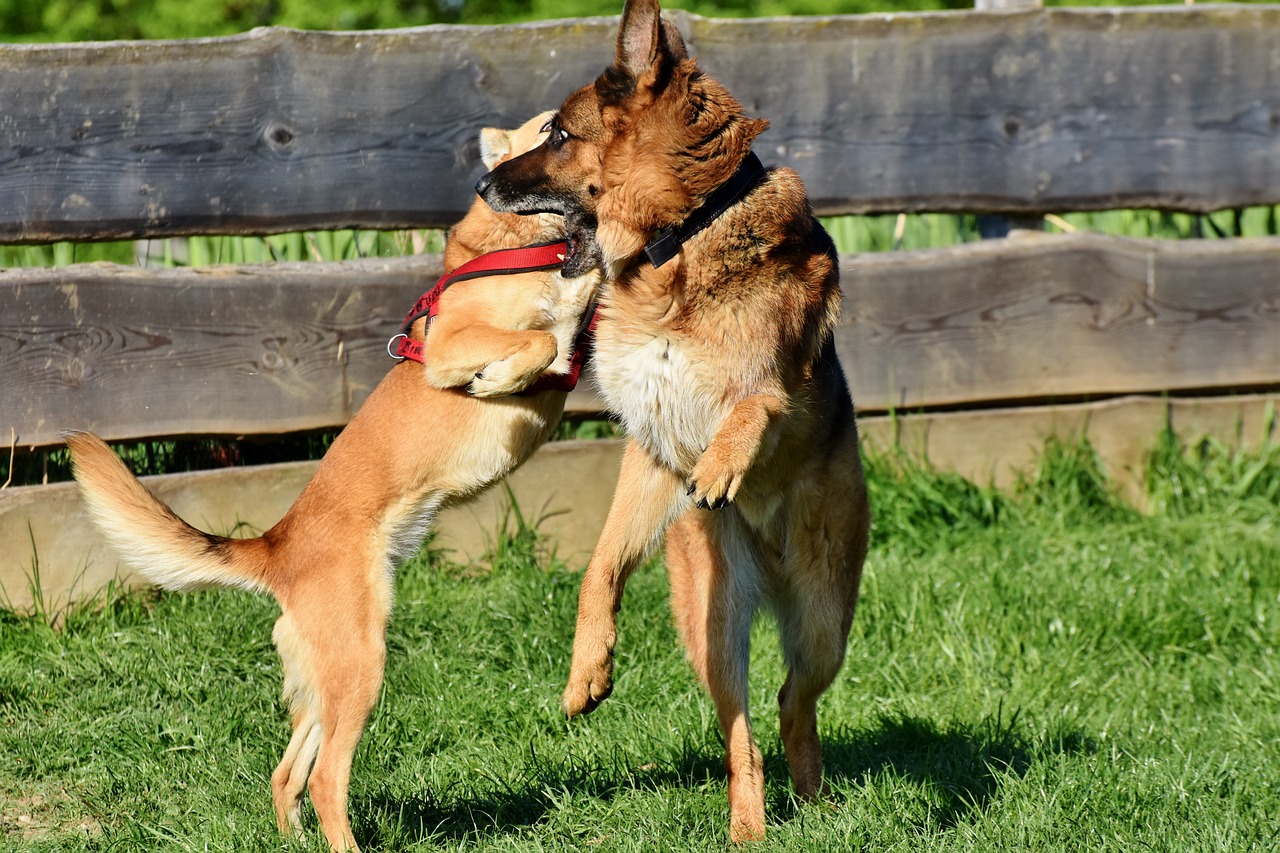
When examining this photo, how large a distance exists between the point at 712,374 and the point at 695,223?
400mm

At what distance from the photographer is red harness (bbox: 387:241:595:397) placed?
3.89 meters

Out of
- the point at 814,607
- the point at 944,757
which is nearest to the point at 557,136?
the point at 814,607

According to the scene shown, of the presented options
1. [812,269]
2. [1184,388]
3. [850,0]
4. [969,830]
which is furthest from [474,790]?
[850,0]

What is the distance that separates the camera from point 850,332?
5.45m

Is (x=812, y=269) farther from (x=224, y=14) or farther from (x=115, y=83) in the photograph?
(x=224, y=14)

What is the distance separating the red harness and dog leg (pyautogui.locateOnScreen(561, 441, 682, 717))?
471 millimetres

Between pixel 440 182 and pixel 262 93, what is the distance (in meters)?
0.74

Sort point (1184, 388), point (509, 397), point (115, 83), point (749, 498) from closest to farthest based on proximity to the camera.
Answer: point (749, 498) → point (509, 397) → point (115, 83) → point (1184, 388)

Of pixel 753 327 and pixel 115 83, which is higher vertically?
pixel 115 83

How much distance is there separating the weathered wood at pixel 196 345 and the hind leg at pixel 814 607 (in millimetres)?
2110

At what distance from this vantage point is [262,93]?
471cm

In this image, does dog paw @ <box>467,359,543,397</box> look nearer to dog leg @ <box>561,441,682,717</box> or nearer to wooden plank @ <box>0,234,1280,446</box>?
dog leg @ <box>561,441,682,717</box>

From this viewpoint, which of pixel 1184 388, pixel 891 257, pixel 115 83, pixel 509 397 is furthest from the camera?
pixel 1184 388

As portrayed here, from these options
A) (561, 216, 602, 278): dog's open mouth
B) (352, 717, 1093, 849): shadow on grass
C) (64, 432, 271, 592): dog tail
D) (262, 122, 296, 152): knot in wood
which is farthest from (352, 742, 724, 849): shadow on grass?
(262, 122, 296, 152): knot in wood
